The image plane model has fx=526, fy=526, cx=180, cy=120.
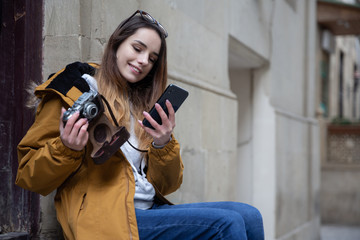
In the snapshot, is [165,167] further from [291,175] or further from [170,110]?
[291,175]

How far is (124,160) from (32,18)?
3.52 ft

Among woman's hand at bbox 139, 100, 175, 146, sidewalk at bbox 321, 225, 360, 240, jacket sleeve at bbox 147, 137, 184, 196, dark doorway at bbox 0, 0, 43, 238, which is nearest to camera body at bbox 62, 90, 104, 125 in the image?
woman's hand at bbox 139, 100, 175, 146

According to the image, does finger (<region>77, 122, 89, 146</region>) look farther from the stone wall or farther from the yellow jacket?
the stone wall

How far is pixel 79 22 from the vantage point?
3.00 metres

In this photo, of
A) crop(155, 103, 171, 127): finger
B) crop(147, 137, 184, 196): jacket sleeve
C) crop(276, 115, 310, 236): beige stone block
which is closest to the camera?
crop(155, 103, 171, 127): finger

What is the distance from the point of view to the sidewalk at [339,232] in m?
10.5

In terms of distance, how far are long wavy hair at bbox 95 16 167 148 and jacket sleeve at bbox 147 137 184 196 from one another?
0.10 m

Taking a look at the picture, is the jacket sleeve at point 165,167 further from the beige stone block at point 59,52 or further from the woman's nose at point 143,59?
the beige stone block at point 59,52

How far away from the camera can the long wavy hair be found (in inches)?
95.3

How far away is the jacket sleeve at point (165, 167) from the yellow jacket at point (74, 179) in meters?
0.18

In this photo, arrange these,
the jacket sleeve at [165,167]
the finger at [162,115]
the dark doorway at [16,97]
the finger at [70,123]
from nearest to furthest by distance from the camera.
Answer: the finger at [70,123], the finger at [162,115], the jacket sleeve at [165,167], the dark doorway at [16,97]

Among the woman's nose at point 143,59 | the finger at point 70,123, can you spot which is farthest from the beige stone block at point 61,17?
the finger at point 70,123

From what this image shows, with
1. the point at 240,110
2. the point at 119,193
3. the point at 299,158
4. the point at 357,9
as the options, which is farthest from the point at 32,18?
the point at 357,9

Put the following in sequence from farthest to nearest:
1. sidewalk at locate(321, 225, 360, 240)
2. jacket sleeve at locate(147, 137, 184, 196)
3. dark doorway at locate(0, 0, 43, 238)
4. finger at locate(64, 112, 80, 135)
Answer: sidewalk at locate(321, 225, 360, 240) < dark doorway at locate(0, 0, 43, 238) < jacket sleeve at locate(147, 137, 184, 196) < finger at locate(64, 112, 80, 135)
